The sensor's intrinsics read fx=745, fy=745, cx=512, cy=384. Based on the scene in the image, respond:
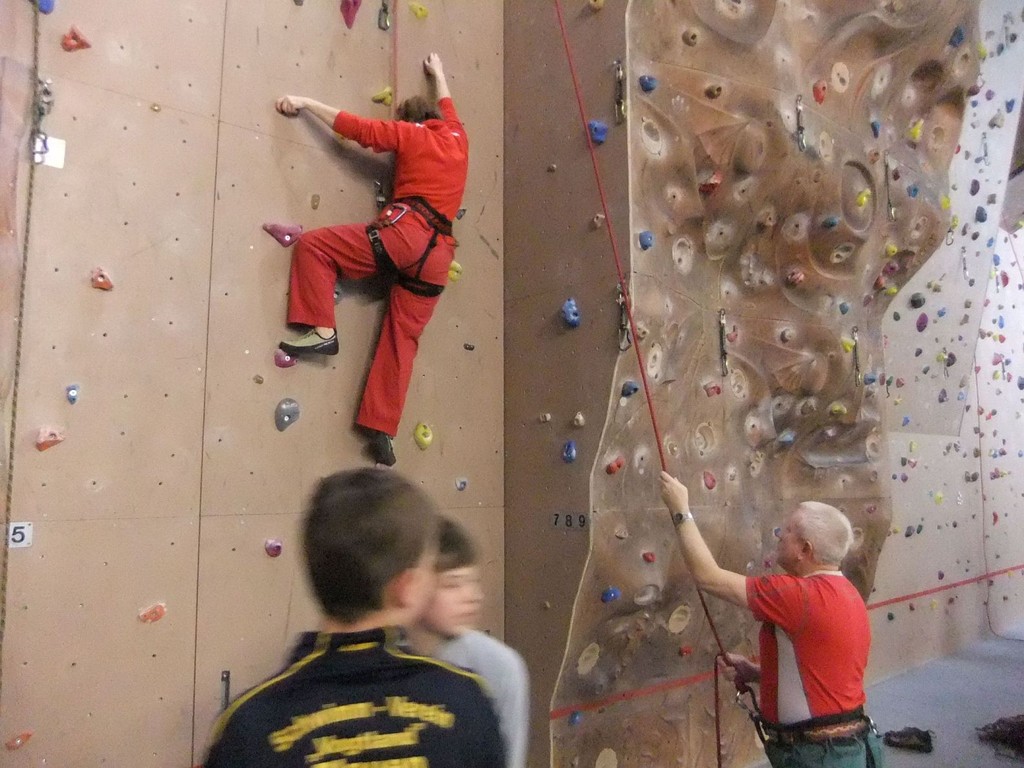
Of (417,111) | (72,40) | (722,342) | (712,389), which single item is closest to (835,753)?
(712,389)

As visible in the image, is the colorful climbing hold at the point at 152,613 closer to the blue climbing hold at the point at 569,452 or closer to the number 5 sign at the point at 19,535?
the number 5 sign at the point at 19,535

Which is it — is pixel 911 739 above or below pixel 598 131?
below

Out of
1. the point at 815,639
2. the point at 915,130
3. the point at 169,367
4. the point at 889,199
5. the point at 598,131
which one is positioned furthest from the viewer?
the point at 915,130

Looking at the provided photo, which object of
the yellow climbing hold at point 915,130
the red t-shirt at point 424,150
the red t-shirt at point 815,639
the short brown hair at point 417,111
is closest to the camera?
the red t-shirt at point 815,639

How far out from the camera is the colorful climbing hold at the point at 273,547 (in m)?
2.29

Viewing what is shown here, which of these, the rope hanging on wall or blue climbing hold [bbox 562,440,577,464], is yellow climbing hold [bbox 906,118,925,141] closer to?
blue climbing hold [bbox 562,440,577,464]

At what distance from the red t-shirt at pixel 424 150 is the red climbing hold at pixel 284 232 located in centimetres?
35

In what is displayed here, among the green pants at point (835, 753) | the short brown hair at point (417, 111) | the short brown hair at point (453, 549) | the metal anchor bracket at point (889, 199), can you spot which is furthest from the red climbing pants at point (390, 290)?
the metal anchor bracket at point (889, 199)

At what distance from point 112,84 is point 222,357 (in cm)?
82

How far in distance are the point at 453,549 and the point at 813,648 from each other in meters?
1.15

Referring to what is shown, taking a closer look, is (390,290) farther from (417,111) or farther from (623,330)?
(623,330)

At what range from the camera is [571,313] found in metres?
2.73

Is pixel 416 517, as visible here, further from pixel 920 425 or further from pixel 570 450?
pixel 920 425

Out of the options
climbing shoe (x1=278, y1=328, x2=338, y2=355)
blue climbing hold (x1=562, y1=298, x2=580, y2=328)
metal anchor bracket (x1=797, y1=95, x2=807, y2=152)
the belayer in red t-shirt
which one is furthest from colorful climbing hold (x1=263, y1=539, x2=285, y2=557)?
metal anchor bracket (x1=797, y1=95, x2=807, y2=152)
